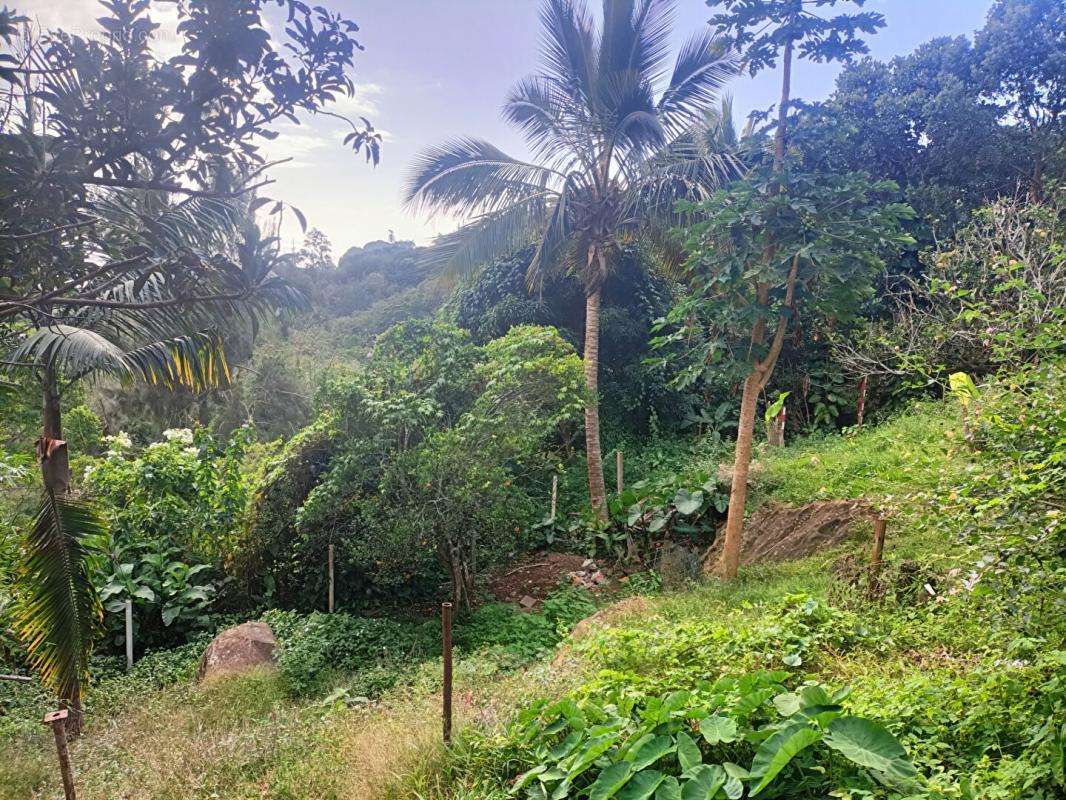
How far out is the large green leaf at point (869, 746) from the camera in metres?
2.14

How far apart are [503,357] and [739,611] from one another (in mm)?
3746

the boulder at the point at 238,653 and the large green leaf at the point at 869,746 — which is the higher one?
the large green leaf at the point at 869,746

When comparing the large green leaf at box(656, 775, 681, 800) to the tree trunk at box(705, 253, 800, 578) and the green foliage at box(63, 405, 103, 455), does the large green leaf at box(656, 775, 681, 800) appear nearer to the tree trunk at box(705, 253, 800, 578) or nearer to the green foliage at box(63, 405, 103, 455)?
the tree trunk at box(705, 253, 800, 578)

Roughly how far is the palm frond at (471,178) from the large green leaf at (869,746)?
24.7 feet

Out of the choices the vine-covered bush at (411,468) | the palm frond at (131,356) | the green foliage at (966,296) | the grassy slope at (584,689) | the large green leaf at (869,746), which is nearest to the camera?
the large green leaf at (869,746)

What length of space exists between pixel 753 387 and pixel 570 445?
5.71 m

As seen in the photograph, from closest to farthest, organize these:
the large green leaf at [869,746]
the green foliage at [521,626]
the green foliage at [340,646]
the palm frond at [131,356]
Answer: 1. the large green leaf at [869,746]
2. the palm frond at [131,356]
3. the green foliage at [340,646]
4. the green foliage at [521,626]

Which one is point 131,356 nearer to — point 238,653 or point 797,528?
point 238,653

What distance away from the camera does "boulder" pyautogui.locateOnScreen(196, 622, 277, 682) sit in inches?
206

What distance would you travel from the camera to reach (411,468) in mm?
6152

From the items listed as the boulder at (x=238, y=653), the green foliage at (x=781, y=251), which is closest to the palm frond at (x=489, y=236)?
the green foliage at (x=781, y=251)

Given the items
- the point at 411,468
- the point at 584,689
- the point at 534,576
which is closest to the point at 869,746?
the point at 584,689

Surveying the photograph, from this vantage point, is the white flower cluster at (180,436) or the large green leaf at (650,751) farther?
the white flower cluster at (180,436)

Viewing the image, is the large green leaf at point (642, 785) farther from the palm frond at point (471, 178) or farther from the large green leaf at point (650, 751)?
the palm frond at point (471, 178)
